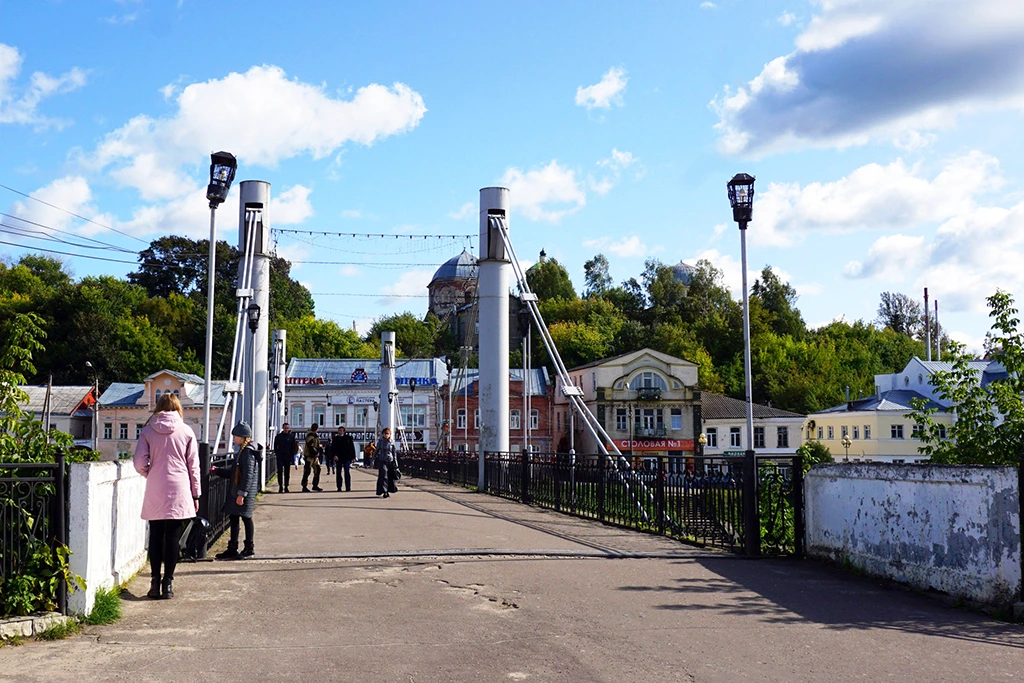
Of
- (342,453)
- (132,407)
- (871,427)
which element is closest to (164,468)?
(342,453)

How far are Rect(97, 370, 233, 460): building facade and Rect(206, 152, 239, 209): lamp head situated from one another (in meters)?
59.5

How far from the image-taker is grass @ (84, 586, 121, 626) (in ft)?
23.2

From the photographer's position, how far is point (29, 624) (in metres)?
6.58

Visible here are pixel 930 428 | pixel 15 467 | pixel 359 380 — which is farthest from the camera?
pixel 359 380

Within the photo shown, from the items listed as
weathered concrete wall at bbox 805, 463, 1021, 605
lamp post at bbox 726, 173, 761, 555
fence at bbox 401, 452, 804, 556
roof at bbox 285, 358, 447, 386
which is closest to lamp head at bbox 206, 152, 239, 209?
fence at bbox 401, 452, 804, 556

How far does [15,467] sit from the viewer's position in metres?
6.73

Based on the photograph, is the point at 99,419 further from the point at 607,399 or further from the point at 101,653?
the point at 101,653

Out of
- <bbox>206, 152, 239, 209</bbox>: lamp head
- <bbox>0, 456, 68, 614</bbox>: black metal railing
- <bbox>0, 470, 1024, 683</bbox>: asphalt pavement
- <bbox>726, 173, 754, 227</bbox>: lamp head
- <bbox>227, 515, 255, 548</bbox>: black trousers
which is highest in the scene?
<bbox>206, 152, 239, 209</bbox>: lamp head

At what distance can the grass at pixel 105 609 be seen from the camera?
7.09 meters

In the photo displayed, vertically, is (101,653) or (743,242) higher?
(743,242)

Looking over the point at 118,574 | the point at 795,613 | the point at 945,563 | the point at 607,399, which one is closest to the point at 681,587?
the point at 795,613

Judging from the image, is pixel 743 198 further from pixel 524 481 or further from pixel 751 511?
pixel 524 481

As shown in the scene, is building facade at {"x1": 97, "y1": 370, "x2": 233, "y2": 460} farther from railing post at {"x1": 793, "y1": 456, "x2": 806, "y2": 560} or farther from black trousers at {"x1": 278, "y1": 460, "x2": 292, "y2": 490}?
railing post at {"x1": 793, "y1": 456, "x2": 806, "y2": 560}

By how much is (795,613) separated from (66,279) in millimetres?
92688
